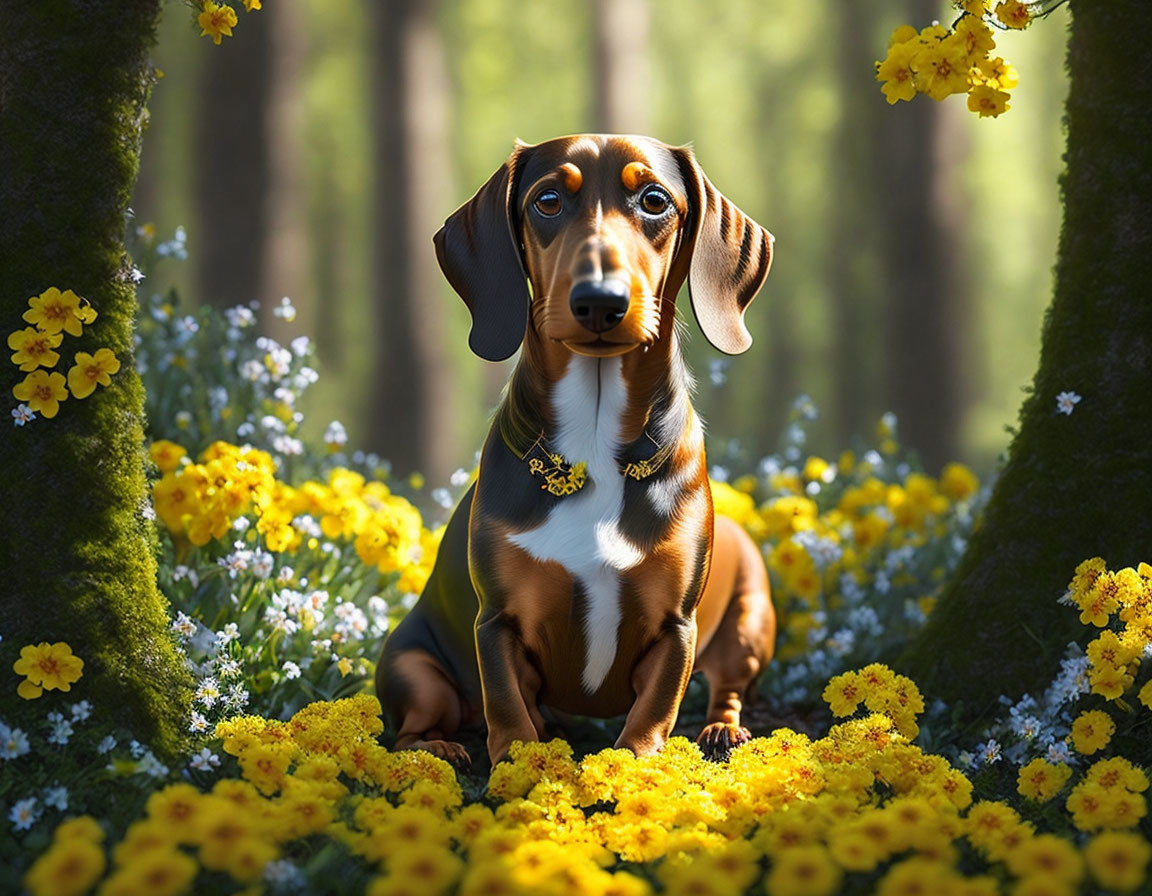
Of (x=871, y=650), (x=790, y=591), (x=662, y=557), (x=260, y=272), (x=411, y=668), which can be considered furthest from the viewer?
(x=260, y=272)

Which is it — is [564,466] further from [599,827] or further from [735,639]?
[735,639]

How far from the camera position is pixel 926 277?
10.1 meters

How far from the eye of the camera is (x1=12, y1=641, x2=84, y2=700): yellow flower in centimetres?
297

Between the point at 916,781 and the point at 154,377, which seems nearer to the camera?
the point at 916,781

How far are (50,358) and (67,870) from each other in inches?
63.6

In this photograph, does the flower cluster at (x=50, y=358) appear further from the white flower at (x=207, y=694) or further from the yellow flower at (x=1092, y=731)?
the yellow flower at (x=1092, y=731)

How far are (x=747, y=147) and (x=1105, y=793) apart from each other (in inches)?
797

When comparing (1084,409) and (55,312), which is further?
(1084,409)

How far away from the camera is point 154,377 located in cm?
529

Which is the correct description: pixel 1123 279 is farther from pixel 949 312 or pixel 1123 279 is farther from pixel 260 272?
pixel 260 272

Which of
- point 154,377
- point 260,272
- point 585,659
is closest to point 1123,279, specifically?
point 585,659

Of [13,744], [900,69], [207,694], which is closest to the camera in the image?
[13,744]

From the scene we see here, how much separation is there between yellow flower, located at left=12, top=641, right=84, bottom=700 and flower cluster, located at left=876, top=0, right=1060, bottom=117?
2.68 m

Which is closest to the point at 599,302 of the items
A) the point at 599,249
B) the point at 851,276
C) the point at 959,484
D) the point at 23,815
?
the point at 599,249
